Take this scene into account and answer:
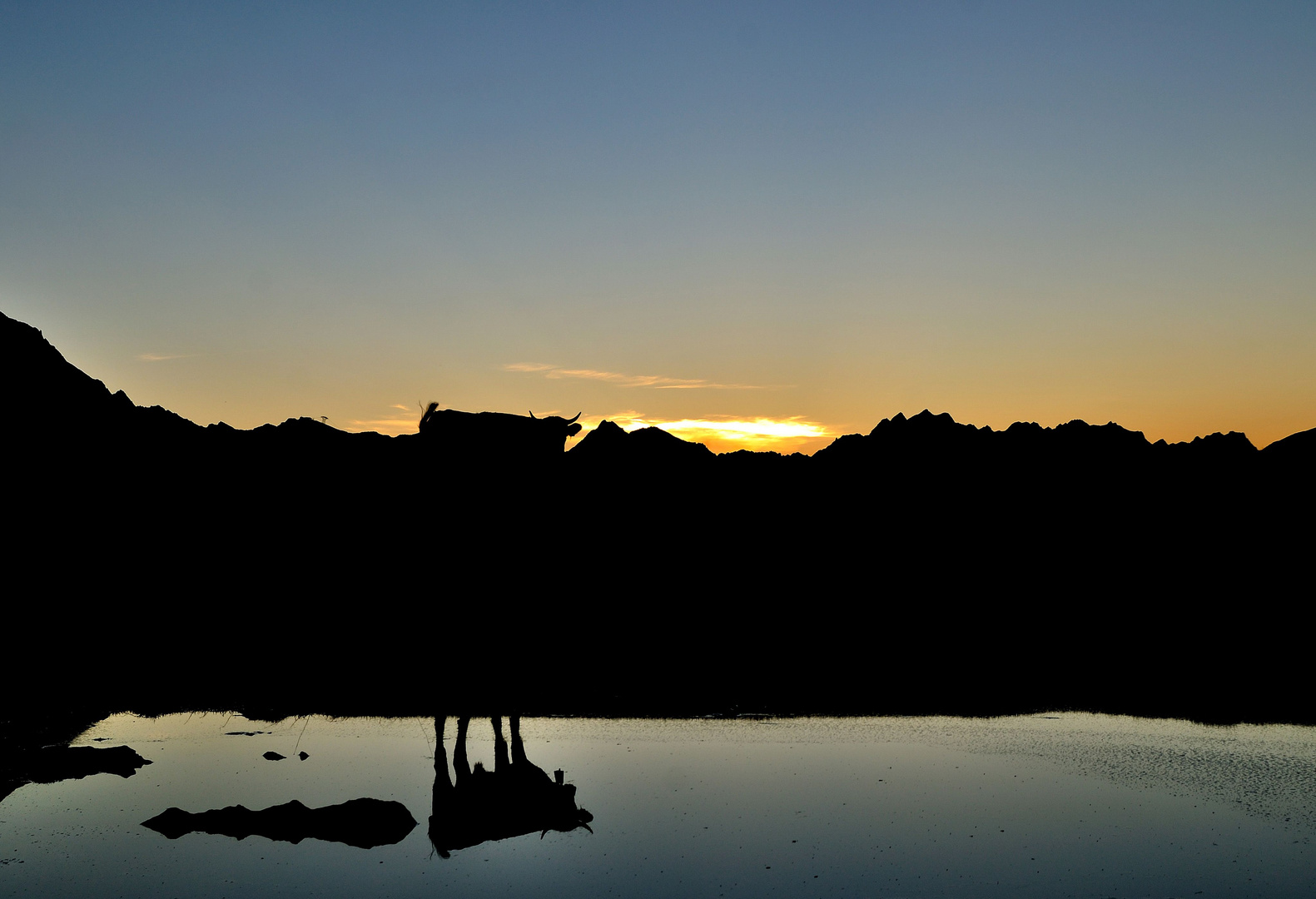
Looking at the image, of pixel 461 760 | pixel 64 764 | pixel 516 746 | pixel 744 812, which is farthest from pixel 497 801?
pixel 64 764

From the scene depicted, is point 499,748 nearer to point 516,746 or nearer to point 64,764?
point 516,746

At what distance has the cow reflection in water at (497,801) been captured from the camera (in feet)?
31.7

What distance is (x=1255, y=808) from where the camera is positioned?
10828mm

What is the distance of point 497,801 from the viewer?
10609 millimetres

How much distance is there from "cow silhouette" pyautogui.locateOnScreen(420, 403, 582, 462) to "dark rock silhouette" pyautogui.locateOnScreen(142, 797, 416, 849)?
5.05m

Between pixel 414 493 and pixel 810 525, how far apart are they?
102 ft

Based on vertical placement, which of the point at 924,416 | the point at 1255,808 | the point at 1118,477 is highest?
the point at 924,416

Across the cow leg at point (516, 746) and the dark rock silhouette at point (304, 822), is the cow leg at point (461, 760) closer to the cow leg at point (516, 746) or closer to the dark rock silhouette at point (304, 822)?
the cow leg at point (516, 746)

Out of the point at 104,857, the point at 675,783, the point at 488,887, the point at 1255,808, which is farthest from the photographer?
the point at 675,783

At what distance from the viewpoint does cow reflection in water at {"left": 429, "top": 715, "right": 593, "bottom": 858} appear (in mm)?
9656

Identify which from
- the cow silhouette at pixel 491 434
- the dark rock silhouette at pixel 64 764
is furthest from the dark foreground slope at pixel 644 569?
the dark rock silhouette at pixel 64 764

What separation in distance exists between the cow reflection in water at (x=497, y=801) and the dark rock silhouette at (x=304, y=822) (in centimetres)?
40

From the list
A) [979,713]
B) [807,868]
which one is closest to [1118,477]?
[979,713]

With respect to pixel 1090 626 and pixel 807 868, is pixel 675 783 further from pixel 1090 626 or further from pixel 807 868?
pixel 1090 626
